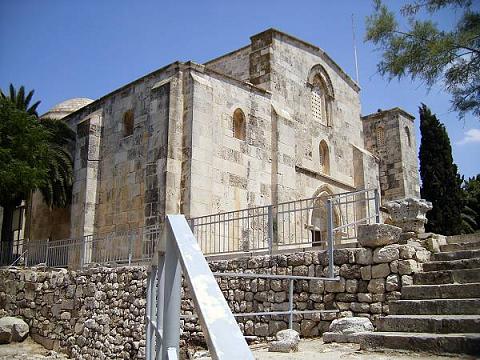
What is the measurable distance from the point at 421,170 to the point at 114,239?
52.5ft

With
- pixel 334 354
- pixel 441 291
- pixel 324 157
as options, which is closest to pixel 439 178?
pixel 324 157

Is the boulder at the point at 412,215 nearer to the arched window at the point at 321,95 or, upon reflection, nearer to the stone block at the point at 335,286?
the stone block at the point at 335,286

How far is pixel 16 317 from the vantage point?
1475cm

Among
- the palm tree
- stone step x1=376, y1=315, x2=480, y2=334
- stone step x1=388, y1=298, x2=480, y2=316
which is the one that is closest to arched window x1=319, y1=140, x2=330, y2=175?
the palm tree

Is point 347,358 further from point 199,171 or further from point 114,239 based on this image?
point 114,239

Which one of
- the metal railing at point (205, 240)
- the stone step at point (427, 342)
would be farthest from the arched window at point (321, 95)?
the stone step at point (427, 342)

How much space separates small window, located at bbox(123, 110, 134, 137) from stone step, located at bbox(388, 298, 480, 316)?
38.3 feet

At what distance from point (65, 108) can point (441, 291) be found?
22.5 m

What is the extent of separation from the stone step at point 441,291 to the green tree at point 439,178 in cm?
1635

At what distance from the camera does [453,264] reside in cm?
674

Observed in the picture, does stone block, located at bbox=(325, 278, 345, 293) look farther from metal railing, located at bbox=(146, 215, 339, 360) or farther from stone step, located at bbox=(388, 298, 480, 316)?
metal railing, located at bbox=(146, 215, 339, 360)

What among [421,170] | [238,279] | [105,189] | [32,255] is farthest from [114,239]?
[421,170]

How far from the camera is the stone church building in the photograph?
13.8 m

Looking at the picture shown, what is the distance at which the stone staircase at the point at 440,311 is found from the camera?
463 cm
